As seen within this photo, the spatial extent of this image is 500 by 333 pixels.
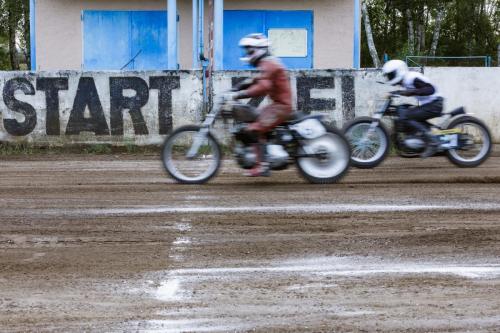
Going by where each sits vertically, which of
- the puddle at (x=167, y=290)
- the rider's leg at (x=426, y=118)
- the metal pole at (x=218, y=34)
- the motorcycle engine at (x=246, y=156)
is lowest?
the puddle at (x=167, y=290)

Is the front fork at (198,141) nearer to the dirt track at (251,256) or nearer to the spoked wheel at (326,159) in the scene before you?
the dirt track at (251,256)

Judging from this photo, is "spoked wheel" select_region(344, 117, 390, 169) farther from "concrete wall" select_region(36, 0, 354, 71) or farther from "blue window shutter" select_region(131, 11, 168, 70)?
"blue window shutter" select_region(131, 11, 168, 70)

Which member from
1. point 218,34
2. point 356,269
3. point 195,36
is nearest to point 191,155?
point 356,269

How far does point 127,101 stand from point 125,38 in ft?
23.9

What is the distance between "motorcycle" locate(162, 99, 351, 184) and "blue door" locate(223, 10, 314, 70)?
12.6 meters

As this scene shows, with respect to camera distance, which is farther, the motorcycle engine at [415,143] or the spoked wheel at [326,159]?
the motorcycle engine at [415,143]

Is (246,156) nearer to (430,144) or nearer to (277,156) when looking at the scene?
(277,156)

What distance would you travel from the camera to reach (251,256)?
250 inches

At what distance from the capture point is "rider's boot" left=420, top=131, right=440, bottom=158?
38.2 feet

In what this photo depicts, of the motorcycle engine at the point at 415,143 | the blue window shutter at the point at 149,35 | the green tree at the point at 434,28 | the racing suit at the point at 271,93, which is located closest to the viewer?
the racing suit at the point at 271,93

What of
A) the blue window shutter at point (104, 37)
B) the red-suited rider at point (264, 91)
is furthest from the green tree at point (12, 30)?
the red-suited rider at point (264, 91)

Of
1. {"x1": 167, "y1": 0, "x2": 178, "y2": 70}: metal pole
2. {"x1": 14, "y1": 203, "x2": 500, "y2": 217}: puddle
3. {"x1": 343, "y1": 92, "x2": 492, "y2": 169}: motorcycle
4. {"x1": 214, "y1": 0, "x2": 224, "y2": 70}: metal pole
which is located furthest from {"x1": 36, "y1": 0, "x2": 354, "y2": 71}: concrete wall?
{"x1": 14, "y1": 203, "x2": 500, "y2": 217}: puddle

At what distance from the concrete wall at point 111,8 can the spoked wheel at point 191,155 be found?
12.8 meters

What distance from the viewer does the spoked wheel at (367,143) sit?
11.3 meters
